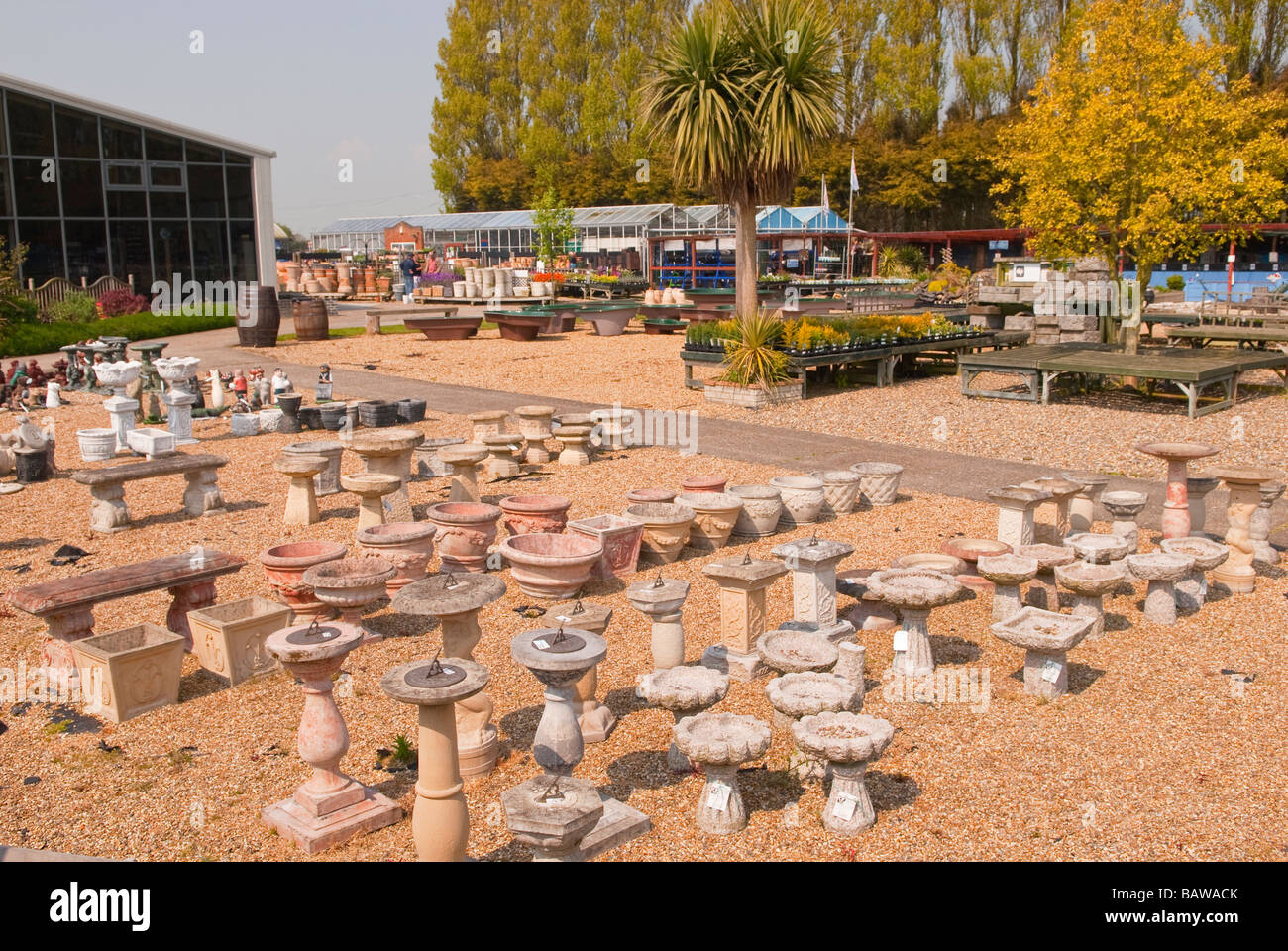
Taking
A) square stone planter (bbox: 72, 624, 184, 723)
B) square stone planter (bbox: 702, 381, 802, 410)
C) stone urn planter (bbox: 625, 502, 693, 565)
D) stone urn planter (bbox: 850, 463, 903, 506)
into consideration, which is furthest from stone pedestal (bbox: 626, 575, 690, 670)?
square stone planter (bbox: 702, 381, 802, 410)

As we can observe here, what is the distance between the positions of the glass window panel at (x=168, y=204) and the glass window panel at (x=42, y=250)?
248 centimetres

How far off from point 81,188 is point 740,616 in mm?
26593

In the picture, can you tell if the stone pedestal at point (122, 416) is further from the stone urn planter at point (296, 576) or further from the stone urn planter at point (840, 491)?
the stone urn planter at point (840, 491)

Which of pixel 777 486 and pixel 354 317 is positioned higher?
pixel 354 317

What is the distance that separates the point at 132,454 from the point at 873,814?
10.8m

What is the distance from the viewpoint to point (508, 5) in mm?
57906

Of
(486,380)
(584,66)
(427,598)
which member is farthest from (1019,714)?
(584,66)

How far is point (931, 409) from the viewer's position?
47.7 feet

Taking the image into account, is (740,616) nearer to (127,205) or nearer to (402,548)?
(402,548)

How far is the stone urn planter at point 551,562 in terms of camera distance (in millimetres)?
7234

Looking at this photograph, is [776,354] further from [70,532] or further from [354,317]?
[354,317]

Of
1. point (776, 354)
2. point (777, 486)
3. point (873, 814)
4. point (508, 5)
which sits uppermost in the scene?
point (508, 5)

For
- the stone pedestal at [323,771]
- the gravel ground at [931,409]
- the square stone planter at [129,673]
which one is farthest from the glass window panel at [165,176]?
the stone pedestal at [323,771]

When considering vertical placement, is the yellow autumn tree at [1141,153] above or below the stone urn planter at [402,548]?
above
